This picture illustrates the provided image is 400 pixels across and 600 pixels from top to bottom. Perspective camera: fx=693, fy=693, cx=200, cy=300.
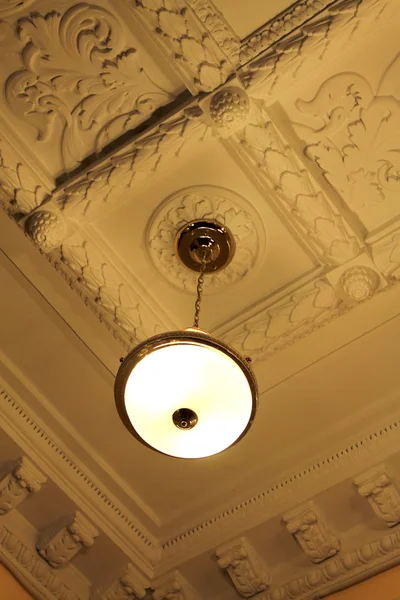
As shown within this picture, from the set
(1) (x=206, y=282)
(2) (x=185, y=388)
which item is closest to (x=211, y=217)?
(1) (x=206, y=282)

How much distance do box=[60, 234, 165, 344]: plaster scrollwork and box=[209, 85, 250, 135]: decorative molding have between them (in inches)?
32.3

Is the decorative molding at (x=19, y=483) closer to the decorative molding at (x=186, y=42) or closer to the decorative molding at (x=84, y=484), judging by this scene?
the decorative molding at (x=84, y=484)

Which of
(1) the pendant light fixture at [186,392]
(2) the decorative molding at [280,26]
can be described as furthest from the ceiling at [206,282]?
(1) the pendant light fixture at [186,392]

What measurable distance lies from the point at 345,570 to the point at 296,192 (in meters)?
1.82

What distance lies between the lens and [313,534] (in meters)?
3.37

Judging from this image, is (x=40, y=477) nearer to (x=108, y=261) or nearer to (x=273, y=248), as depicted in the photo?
(x=108, y=261)

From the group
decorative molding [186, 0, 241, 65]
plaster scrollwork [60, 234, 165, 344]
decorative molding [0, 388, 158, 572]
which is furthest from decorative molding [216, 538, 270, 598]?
decorative molding [186, 0, 241, 65]

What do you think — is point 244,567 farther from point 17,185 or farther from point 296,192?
point 17,185

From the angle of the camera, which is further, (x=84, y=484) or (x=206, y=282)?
(x=84, y=484)

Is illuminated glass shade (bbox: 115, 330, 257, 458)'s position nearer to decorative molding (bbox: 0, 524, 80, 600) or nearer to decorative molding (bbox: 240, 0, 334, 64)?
decorative molding (bbox: 240, 0, 334, 64)

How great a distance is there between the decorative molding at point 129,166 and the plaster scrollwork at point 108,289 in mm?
163

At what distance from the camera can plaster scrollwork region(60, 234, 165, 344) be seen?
10.1 ft

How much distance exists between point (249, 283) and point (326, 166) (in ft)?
2.10

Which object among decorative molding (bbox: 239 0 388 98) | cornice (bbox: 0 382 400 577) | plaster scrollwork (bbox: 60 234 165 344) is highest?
decorative molding (bbox: 239 0 388 98)
